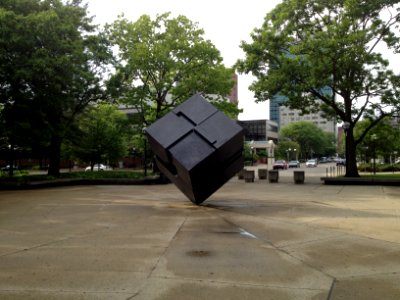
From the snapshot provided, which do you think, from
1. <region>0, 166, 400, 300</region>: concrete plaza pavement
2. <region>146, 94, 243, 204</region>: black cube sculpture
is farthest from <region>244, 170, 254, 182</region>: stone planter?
<region>0, 166, 400, 300</region>: concrete plaza pavement

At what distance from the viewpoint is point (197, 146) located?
12.5 metres

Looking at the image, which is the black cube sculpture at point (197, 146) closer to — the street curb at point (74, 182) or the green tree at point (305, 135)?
the street curb at point (74, 182)

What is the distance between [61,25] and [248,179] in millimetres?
14941

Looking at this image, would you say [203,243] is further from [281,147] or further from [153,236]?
[281,147]

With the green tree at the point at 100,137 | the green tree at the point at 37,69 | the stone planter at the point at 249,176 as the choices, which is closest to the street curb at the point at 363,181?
the stone planter at the point at 249,176

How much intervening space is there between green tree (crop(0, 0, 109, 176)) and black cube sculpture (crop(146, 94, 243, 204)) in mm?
10182

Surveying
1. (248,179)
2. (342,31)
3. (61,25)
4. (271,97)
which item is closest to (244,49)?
(271,97)

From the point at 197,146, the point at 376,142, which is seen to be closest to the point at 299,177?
the point at 197,146

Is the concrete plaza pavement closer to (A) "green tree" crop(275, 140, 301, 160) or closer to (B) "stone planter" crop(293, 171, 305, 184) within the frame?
(B) "stone planter" crop(293, 171, 305, 184)

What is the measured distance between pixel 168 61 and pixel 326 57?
10317mm

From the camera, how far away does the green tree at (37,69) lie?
21016mm

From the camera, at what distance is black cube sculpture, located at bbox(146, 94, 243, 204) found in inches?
483

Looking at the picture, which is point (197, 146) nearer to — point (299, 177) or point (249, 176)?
point (299, 177)

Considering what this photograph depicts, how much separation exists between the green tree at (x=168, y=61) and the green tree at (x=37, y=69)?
507 cm
